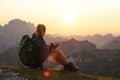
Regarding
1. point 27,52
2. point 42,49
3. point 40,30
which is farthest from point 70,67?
point 40,30

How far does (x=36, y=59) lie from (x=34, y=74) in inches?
56.0

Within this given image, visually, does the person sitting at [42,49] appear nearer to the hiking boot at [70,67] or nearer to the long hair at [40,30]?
the long hair at [40,30]

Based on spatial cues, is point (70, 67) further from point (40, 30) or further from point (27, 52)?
point (40, 30)

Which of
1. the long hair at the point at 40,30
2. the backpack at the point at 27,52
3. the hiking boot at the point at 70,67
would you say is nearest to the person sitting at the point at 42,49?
the long hair at the point at 40,30

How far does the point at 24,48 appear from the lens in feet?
57.6

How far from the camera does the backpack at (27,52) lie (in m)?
17.4

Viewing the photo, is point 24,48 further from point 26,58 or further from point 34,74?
point 34,74

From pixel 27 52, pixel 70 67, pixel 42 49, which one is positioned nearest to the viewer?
pixel 42 49

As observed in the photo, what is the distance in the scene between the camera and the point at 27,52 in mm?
17484

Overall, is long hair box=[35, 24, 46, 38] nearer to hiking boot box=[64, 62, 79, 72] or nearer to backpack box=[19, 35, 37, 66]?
backpack box=[19, 35, 37, 66]

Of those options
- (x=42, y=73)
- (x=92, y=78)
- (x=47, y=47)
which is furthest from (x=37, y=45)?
(x=92, y=78)

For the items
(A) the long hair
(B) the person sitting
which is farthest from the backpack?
(A) the long hair

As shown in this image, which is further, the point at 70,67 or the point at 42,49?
the point at 70,67

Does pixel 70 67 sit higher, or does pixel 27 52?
pixel 27 52
